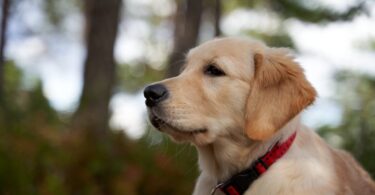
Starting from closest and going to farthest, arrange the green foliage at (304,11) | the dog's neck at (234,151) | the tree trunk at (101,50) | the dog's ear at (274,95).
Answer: the dog's ear at (274,95), the dog's neck at (234,151), the green foliage at (304,11), the tree trunk at (101,50)

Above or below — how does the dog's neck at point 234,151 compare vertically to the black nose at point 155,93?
below

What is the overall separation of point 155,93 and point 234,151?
631 millimetres

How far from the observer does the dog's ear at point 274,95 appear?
13.2 feet

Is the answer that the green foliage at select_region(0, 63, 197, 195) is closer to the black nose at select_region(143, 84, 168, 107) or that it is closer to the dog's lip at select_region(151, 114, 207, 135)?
the dog's lip at select_region(151, 114, 207, 135)

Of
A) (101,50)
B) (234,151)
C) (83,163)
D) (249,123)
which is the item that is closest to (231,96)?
(249,123)

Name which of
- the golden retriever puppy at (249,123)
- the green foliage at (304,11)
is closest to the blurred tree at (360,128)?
the green foliage at (304,11)

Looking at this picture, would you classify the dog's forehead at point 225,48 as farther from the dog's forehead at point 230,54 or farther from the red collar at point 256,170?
the red collar at point 256,170

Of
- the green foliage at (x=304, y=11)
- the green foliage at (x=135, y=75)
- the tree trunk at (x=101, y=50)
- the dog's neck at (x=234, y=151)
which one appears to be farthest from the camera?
the green foliage at (x=135, y=75)

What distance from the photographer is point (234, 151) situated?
13.8 ft

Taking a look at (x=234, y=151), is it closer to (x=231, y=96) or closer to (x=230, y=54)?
(x=231, y=96)

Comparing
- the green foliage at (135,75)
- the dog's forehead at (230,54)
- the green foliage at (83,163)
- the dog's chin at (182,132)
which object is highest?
the dog's forehead at (230,54)

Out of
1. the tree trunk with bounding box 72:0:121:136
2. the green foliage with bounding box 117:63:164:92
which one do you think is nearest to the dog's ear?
the tree trunk with bounding box 72:0:121:136

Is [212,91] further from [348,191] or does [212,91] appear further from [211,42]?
[348,191]

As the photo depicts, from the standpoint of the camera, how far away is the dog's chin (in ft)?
13.4
